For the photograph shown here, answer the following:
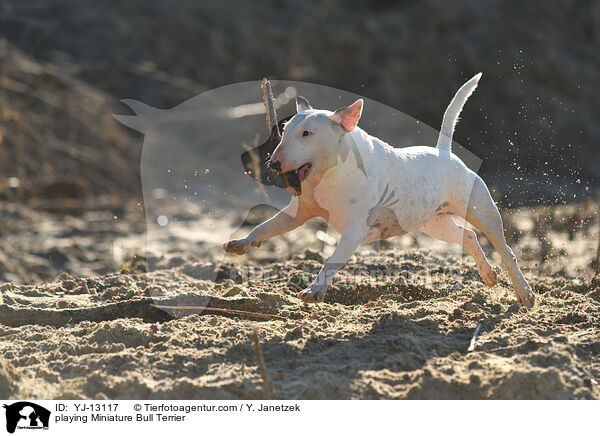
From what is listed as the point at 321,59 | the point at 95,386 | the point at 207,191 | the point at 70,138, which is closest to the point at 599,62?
the point at 321,59

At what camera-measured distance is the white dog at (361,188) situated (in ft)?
13.8

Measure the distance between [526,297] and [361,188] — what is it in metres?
1.51

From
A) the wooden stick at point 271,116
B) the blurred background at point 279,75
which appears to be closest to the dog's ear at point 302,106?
the wooden stick at point 271,116

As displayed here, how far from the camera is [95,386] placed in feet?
11.5

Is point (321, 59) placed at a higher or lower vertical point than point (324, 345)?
higher

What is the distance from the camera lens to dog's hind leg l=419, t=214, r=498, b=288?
5.39 meters

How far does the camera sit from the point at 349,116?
4273 mm

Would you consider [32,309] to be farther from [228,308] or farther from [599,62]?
[599,62]

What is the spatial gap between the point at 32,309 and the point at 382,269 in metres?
2.76
